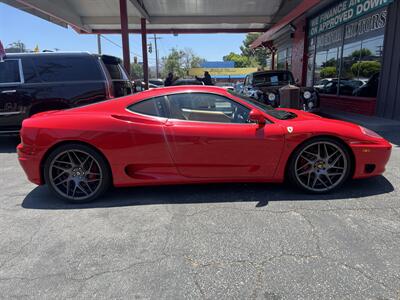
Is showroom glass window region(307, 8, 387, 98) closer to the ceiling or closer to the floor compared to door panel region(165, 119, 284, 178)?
closer to the ceiling

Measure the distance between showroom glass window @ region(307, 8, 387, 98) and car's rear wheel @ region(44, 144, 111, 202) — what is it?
28.5 ft

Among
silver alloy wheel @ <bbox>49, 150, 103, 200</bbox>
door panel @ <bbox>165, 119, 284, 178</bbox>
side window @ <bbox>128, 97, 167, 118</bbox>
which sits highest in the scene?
side window @ <bbox>128, 97, 167, 118</bbox>

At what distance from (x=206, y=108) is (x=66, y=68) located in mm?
3992

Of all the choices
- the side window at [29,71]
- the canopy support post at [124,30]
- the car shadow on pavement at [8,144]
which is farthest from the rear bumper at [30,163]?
the canopy support post at [124,30]

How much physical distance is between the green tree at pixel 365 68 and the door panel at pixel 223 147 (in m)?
7.35

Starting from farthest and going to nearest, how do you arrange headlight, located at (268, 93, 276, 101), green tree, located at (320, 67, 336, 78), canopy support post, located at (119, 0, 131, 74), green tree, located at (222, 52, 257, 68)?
green tree, located at (222, 52, 257, 68)
canopy support post, located at (119, 0, 131, 74)
green tree, located at (320, 67, 336, 78)
headlight, located at (268, 93, 276, 101)

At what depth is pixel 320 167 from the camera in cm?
379

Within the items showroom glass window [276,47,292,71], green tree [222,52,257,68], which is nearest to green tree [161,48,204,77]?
green tree [222,52,257,68]

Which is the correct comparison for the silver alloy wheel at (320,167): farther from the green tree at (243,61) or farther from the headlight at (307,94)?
the green tree at (243,61)

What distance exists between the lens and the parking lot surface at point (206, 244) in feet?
7.47

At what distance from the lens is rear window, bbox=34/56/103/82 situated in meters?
6.45

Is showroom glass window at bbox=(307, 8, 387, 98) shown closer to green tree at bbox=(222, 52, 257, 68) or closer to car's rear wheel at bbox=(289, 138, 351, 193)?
car's rear wheel at bbox=(289, 138, 351, 193)

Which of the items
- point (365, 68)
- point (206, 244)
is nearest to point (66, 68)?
point (206, 244)

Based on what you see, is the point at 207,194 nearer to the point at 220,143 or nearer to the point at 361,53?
the point at 220,143
